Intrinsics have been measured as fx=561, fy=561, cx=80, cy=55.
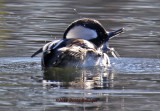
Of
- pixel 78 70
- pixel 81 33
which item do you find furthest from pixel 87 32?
pixel 78 70

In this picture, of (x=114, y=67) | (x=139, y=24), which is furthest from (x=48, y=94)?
(x=139, y=24)

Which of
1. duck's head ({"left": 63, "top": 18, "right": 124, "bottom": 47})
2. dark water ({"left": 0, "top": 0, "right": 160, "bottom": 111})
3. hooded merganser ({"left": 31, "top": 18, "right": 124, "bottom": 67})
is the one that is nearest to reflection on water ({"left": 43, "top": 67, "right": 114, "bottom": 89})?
dark water ({"left": 0, "top": 0, "right": 160, "bottom": 111})

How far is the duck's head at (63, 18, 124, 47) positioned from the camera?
32.4 feet

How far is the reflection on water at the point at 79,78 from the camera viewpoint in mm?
7863

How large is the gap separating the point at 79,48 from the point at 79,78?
0.67 m

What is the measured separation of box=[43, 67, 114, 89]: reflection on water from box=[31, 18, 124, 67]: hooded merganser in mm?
127

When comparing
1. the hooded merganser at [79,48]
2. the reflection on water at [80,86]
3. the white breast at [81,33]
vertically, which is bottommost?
the reflection on water at [80,86]

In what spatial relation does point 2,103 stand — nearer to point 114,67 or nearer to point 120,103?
point 120,103

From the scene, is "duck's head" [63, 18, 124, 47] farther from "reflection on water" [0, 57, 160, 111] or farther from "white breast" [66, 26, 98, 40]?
"reflection on water" [0, 57, 160, 111]

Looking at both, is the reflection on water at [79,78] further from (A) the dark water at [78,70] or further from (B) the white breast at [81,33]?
(B) the white breast at [81,33]

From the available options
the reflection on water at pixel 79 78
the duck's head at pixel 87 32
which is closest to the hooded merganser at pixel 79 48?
the duck's head at pixel 87 32

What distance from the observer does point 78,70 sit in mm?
8992

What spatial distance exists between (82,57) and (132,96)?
1.96 metres

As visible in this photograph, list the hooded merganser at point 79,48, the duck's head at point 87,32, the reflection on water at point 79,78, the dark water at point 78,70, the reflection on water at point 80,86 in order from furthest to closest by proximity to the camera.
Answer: the duck's head at point 87,32
the hooded merganser at point 79,48
the reflection on water at point 79,78
the dark water at point 78,70
the reflection on water at point 80,86
